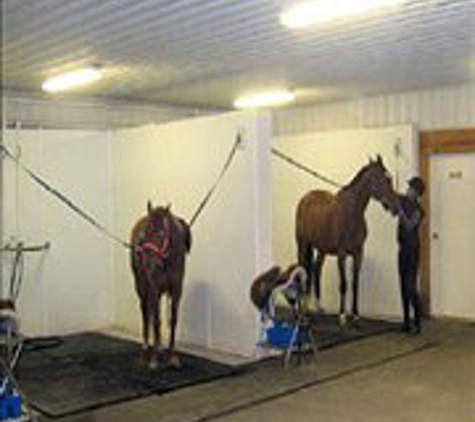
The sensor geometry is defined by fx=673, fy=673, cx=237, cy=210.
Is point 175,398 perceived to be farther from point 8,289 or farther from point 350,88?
point 350,88

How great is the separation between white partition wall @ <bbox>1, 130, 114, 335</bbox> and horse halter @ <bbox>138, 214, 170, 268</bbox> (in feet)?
7.71

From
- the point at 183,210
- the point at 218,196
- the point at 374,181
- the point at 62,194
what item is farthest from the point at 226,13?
the point at 62,194

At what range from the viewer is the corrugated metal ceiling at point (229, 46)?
16.0ft

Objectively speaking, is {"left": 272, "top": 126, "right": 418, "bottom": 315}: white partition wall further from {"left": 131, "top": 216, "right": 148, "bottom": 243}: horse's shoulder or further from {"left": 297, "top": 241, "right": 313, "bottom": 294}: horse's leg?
{"left": 131, "top": 216, "right": 148, "bottom": 243}: horse's shoulder

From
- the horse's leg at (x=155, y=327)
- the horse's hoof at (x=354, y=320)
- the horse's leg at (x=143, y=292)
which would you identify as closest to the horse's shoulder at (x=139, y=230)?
the horse's leg at (x=143, y=292)

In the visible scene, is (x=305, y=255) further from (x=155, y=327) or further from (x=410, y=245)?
(x=155, y=327)

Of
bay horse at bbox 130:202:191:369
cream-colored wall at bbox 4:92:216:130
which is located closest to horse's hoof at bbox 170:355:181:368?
bay horse at bbox 130:202:191:369

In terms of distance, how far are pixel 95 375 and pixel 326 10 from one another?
3777mm

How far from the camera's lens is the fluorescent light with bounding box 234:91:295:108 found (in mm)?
9227

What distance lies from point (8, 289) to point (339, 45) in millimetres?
4696

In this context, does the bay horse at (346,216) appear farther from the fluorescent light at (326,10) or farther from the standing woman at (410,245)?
the fluorescent light at (326,10)

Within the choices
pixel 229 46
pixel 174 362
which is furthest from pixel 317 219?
pixel 229 46

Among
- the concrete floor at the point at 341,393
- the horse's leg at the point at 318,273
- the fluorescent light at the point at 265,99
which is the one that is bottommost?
the concrete floor at the point at 341,393

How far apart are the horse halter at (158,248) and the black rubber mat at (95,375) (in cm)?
103
